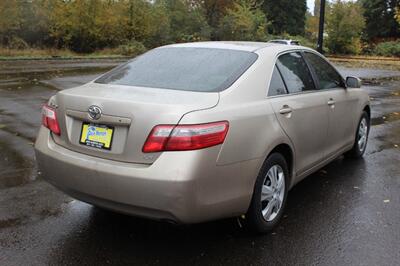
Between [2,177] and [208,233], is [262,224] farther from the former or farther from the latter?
[2,177]

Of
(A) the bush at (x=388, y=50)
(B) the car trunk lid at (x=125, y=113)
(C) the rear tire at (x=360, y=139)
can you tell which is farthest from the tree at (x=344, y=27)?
(B) the car trunk lid at (x=125, y=113)

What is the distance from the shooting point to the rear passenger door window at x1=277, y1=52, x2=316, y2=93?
431 cm

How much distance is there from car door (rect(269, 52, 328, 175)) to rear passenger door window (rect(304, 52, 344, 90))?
0.22 m

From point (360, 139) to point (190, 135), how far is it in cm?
367

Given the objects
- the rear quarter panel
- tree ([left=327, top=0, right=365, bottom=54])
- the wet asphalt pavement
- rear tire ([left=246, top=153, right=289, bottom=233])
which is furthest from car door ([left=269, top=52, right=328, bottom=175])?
tree ([left=327, top=0, right=365, bottom=54])

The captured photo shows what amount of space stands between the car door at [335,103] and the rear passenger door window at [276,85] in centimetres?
80

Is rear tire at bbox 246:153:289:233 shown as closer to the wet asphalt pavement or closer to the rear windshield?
the wet asphalt pavement

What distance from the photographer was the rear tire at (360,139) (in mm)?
5969

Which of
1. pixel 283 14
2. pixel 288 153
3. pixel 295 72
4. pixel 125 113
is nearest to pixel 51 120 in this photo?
pixel 125 113

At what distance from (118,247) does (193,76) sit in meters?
1.47

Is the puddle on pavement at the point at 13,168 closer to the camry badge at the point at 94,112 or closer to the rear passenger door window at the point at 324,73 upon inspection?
the camry badge at the point at 94,112

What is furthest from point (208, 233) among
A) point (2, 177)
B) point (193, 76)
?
point (2, 177)

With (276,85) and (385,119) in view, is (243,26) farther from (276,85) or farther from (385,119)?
(276,85)

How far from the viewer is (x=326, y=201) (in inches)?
183
